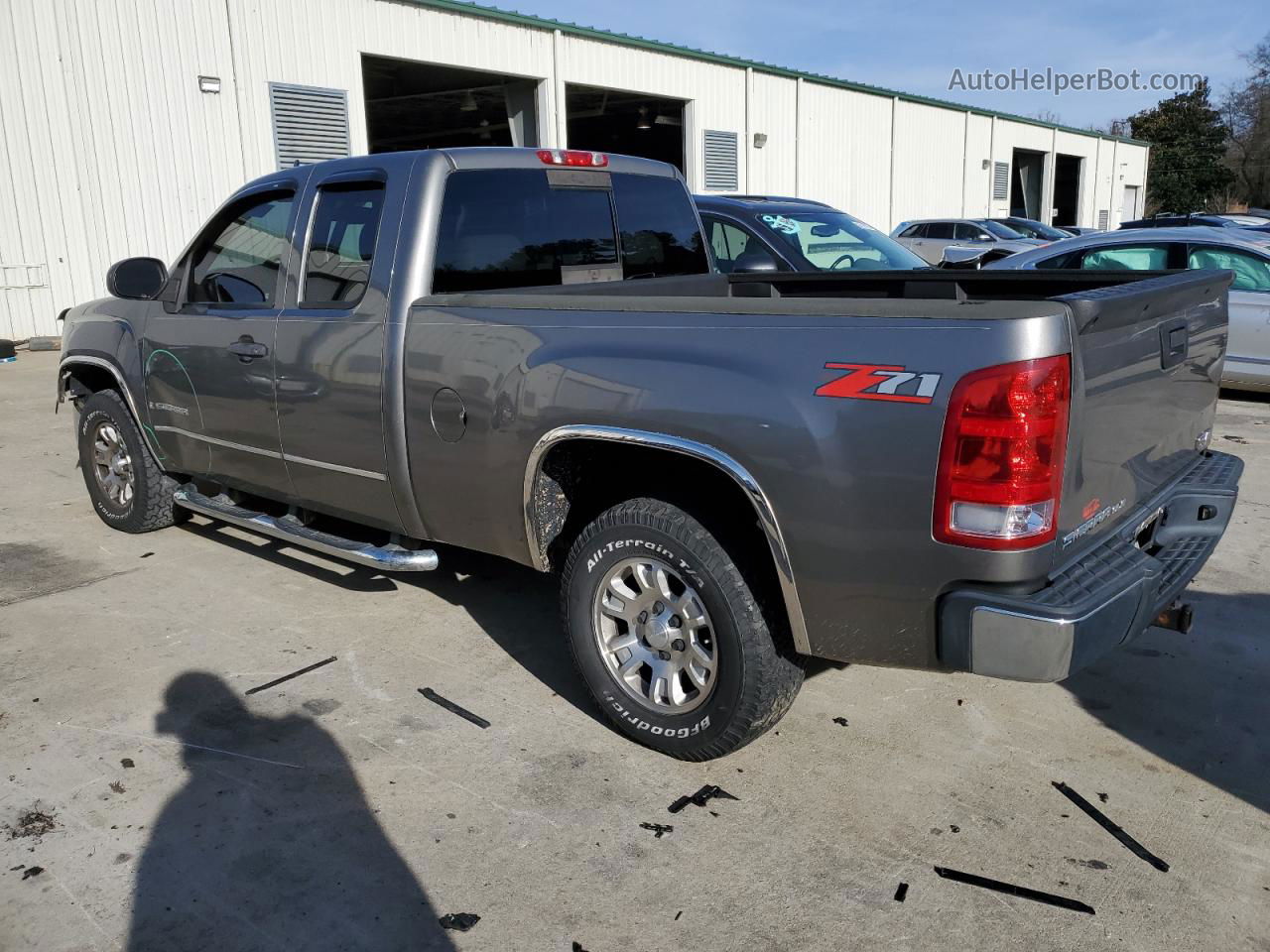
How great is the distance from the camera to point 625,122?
26.6 meters

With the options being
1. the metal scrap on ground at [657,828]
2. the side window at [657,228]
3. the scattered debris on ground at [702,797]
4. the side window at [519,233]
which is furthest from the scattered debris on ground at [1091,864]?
the side window at [657,228]

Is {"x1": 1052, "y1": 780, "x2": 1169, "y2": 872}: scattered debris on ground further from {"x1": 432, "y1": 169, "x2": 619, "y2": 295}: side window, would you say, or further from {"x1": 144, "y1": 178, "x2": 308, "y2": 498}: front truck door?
{"x1": 144, "y1": 178, "x2": 308, "y2": 498}: front truck door

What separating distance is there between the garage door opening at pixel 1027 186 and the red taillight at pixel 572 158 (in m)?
37.5

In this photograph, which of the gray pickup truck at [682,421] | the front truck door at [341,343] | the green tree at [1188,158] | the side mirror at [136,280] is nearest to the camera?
the gray pickup truck at [682,421]

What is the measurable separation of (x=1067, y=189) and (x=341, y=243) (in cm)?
4518

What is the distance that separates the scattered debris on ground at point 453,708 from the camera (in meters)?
3.82

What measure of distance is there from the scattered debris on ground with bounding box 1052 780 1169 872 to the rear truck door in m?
7.54

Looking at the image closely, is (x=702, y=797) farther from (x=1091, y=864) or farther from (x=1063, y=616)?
(x=1063, y=616)

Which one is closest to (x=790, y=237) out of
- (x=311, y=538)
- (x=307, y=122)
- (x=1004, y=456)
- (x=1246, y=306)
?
(x=1246, y=306)

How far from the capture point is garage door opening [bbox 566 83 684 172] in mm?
22812

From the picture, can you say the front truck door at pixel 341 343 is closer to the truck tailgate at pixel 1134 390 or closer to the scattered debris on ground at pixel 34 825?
the scattered debris on ground at pixel 34 825

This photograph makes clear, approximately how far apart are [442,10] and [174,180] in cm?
500

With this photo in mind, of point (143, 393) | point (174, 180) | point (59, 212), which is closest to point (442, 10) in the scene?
point (174, 180)

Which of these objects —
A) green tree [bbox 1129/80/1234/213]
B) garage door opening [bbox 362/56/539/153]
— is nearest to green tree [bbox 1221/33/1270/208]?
green tree [bbox 1129/80/1234/213]
